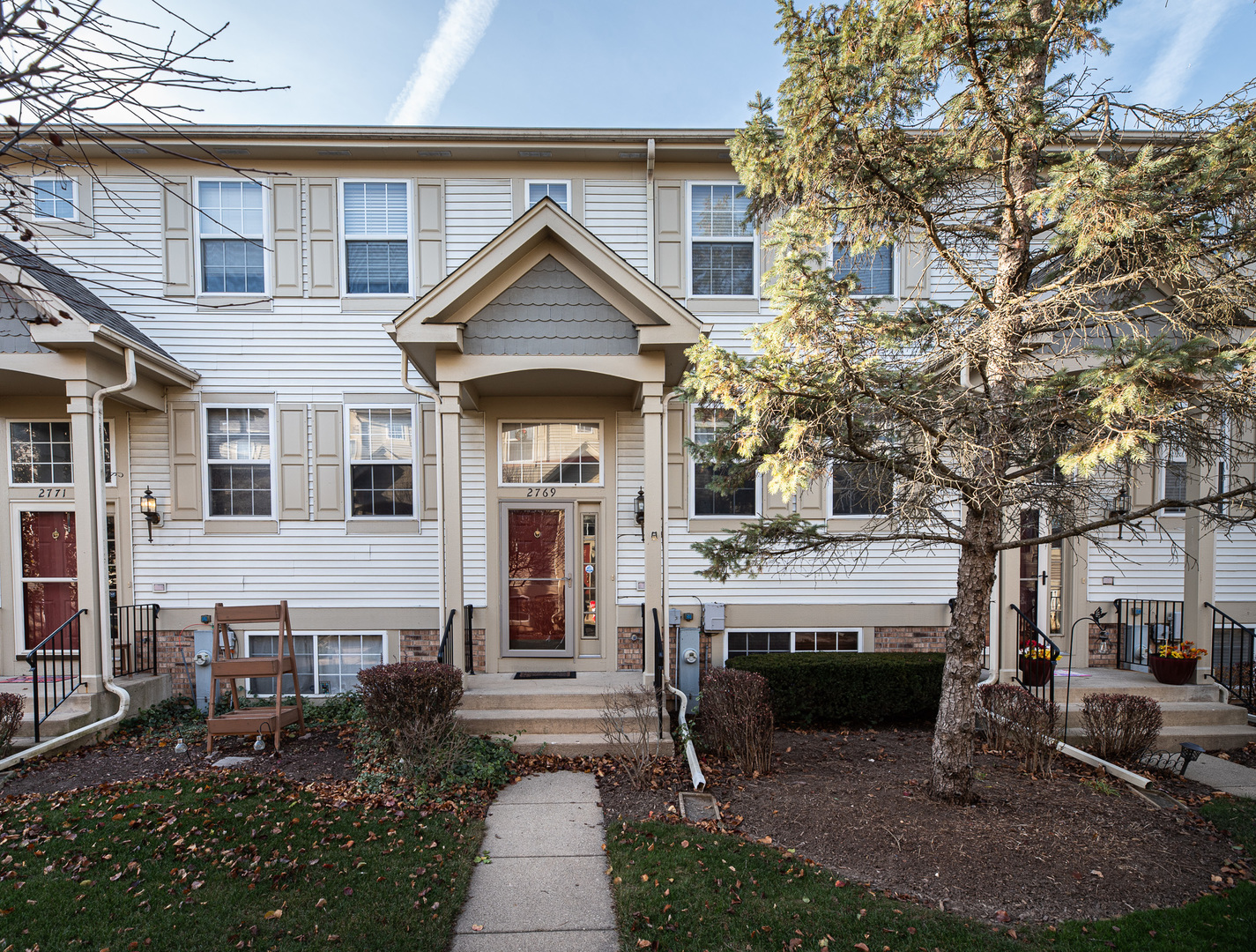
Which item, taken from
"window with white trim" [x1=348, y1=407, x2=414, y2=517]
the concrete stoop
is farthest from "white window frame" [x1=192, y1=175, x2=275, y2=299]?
the concrete stoop

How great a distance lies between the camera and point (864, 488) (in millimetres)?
4953

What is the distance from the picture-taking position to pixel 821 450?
4.26 m

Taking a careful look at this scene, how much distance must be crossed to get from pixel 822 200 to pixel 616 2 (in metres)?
6.27

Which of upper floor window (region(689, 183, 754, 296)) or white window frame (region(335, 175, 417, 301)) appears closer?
white window frame (region(335, 175, 417, 301))

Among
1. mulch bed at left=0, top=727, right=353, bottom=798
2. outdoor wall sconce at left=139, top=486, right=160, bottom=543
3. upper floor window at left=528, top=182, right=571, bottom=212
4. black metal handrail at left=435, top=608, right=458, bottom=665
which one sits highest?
upper floor window at left=528, top=182, right=571, bottom=212

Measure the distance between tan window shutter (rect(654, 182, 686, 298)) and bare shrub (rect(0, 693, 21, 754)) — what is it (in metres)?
8.23

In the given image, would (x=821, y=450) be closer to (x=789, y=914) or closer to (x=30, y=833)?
(x=789, y=914)

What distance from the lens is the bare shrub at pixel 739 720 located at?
546cm

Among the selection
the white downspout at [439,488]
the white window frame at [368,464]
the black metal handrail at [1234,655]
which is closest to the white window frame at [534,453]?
the white downspout at [439,488]

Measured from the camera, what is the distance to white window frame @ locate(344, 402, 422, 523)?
789cm

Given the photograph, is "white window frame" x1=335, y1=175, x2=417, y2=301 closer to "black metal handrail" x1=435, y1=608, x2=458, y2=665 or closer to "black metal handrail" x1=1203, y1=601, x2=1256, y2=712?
"black metal handrail" x1=435, y1=608, x2=458, y2=665

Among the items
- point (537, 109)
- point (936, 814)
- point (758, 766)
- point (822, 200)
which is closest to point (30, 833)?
point (758, 766)

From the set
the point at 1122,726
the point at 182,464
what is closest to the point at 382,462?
the point at 182,464

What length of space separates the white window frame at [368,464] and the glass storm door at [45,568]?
3.53 metres
